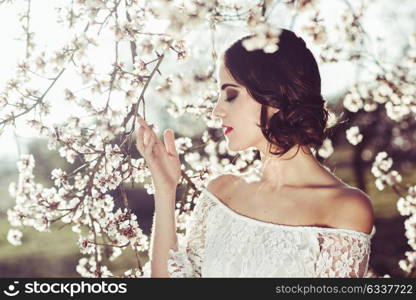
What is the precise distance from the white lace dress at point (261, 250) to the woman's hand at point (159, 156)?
0.23 m

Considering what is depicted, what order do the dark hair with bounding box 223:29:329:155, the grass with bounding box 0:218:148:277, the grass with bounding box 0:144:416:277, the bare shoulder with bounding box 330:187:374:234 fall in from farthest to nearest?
1. the grass with bounding box 0:218:148:277
2. the grass with bounding box 0:144:416:277
3. the dark hair with bounding box 223:29:329:155
4. the bare shoulder with bounding box 330:187:374:234

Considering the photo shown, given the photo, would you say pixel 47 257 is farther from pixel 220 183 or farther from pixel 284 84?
pixel 284 84

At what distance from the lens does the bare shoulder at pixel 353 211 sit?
214 cm

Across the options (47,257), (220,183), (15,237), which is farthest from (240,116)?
(47,257)

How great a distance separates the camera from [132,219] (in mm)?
3086

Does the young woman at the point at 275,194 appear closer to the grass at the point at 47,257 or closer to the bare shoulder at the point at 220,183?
the bare shoulder at the point at 220,183

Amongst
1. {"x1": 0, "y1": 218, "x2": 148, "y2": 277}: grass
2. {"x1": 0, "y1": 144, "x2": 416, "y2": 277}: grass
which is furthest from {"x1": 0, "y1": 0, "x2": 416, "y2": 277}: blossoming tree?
{"x1": 0, "y1": 218, "x2": 148, "y2": 277}: grass

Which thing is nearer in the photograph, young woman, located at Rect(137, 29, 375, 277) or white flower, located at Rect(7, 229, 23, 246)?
young woman, located at Rect(137, 29, 375, 277)

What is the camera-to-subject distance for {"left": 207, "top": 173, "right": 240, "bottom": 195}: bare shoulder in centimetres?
264

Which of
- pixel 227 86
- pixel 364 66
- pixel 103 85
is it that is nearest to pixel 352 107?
pixel 364 66

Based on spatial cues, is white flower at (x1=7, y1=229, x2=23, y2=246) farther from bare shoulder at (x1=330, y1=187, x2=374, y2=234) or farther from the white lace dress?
bare shoulder at (x1=330, y1=187, x2=374, y2=234)

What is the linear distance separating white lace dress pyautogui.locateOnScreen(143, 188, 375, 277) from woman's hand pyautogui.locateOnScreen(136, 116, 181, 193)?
230 mm

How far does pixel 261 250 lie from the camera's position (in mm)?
2270

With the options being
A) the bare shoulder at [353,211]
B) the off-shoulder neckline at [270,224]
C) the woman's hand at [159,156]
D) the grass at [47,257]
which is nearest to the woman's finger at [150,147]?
the woman's hand at [159,156]
